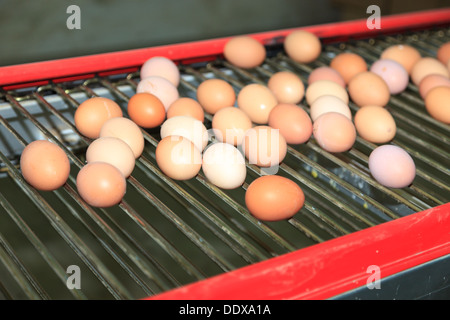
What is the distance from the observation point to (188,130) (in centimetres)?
113

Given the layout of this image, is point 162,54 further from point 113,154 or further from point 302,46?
point 113,154

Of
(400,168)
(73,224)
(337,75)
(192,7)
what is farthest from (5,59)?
(400,168)

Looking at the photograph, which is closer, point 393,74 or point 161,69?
point 161,69

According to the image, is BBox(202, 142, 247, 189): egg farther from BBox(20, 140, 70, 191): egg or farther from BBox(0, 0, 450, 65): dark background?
BBox(0, 0, 450, 65): dark background

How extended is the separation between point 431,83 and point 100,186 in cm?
93

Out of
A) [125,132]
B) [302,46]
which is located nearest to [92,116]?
[125,132]

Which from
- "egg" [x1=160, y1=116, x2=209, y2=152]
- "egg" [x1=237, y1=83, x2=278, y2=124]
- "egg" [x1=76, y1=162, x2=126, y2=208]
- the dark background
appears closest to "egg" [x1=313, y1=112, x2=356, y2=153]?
"egg" [x1=237, y1=83, x2=278, y2=124]

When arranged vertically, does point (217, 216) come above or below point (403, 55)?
below

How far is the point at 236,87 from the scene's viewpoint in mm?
1472

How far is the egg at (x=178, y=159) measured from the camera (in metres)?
1.03

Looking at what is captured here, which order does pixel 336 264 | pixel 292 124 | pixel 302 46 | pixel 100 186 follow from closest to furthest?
1. pixel 336 264
2. pixel 100 186
3. pixel 292 124
4. pixel 302 46

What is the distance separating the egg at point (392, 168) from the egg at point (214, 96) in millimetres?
374

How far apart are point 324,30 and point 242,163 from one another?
0.80 m
